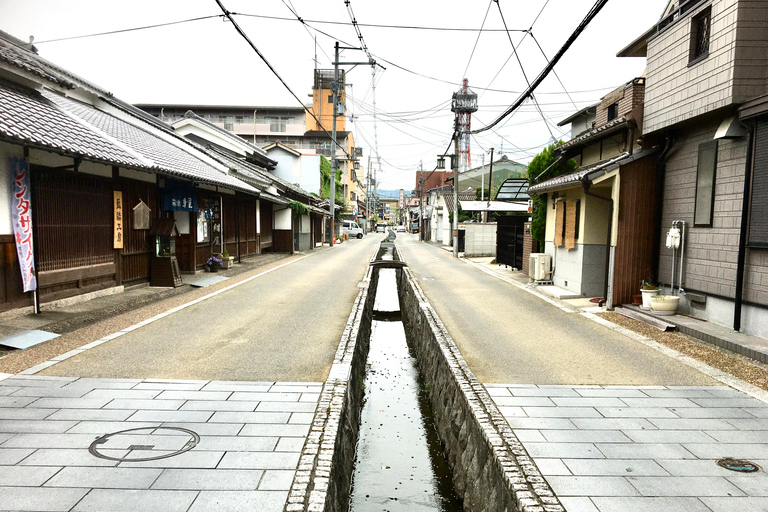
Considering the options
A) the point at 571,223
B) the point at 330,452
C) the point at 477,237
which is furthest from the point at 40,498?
the point at 477,237

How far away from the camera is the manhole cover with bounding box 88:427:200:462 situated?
4.35m

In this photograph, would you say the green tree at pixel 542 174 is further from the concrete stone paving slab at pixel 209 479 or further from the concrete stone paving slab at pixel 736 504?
the concrete stone paving slab at pixel 209 479

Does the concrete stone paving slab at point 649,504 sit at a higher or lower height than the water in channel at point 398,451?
higher

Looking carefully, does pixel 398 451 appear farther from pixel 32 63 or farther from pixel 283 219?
pixel 283 219

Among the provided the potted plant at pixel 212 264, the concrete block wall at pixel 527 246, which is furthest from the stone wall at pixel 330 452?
the concrete block wall at pixel 527 246

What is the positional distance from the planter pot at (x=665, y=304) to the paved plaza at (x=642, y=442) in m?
4.45

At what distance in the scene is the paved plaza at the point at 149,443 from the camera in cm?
372

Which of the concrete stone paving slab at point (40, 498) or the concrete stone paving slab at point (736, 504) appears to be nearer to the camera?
the concrete stone paving slab at point (40, 498)

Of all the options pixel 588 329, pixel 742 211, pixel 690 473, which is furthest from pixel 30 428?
pixel 742 211

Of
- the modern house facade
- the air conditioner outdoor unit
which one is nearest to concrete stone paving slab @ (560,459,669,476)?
the modern house facade

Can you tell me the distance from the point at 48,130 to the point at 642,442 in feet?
35.0

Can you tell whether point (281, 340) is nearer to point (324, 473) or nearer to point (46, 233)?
point (324, 473)

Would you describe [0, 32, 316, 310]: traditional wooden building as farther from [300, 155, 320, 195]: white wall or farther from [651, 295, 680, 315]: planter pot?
[300, 155, 320, 195]: white wall

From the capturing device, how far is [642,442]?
195 inches
